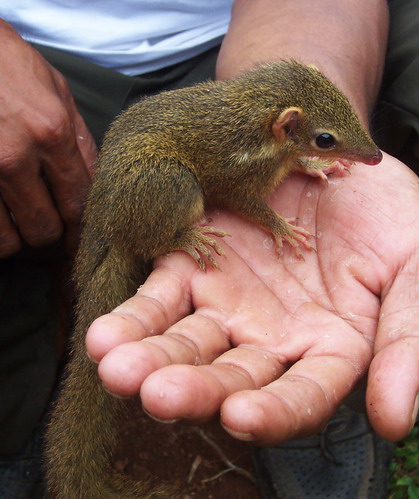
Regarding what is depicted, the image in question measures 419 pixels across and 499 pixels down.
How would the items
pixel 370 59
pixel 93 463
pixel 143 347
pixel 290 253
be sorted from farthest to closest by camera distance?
pixel 370 59 → pixel 290 253 → pixel 93 463 → pixel 143 347

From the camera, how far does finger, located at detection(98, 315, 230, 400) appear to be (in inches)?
73.1

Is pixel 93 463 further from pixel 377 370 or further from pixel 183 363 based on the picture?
pixel 377 370

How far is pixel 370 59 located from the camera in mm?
3824

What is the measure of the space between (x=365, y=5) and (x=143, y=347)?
3262mm

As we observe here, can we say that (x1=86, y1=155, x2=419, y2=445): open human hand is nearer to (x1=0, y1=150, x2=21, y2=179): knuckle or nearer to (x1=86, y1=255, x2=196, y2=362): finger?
(x1=86, y1=255, x2=196, y2=362): finger

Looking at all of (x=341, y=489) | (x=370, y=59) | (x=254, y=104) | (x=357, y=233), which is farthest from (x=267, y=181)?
(x=341, y=489)

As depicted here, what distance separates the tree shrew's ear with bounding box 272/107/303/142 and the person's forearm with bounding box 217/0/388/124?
737mm

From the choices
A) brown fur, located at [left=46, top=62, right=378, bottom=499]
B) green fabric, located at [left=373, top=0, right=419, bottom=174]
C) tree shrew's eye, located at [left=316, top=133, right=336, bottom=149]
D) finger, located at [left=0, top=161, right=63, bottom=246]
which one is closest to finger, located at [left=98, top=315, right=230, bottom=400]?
brown fur, located at [left=46, top=62, right=378, bottom=499]

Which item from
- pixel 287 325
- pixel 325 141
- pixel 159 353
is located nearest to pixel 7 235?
pixel 159 353

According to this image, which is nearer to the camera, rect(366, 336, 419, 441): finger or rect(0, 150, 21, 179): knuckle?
rect(366, 336, 419, 441): finger

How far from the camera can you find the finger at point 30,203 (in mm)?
2797

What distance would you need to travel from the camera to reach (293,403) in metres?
1.92

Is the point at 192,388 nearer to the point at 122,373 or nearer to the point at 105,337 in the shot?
the point at 122,373

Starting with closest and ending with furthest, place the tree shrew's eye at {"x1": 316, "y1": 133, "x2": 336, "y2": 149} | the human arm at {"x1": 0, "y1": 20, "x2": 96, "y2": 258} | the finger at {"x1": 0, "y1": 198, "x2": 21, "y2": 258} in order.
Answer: the human arm at {"x1": 0, "y1": 20, "x2": 96, "y2": 258} < the finger at {"x1": 0, "y1": 198, "x2": 21, "y2": 258} < the tree shrew's eye at {"x1": 316, "y1": 133, "x2": 336, "y2": 149}
